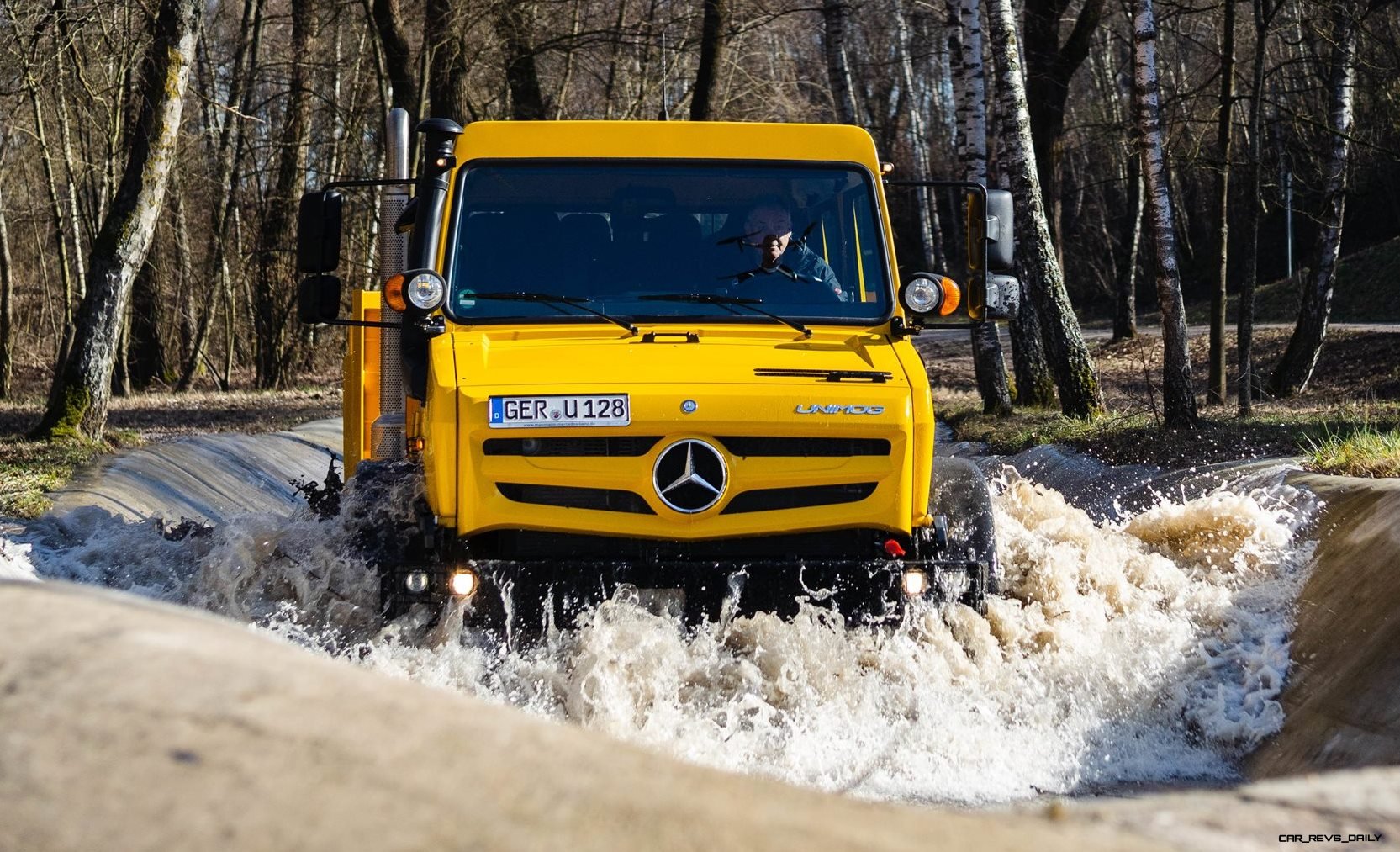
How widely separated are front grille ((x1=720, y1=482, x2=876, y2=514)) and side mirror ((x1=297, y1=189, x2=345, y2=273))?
89.2 inches

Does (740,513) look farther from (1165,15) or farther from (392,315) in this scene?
(1165,15)

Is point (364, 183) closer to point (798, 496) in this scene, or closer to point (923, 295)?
point (798, 496)

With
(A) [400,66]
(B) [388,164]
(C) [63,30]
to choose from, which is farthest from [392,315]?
(A) [400,66]

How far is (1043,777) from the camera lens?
591cm

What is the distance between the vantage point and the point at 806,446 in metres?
6.29

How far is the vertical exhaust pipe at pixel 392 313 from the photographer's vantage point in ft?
26.1

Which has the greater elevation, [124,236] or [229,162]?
[229,162]

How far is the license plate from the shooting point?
241 inches

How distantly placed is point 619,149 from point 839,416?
2.03m

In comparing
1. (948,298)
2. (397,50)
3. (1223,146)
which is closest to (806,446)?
(948,298)

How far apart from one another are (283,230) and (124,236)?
49.8 ft

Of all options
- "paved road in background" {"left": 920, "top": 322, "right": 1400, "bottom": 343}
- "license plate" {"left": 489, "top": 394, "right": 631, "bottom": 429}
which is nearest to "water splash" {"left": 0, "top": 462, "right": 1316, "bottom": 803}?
"license plate" {"left": 489, "top": 394, "right": 631, "bottom": 429}

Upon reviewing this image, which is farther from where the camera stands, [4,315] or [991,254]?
[4,315]

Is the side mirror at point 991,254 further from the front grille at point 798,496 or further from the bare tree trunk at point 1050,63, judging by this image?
the bare tree trunk at point 1050,63
